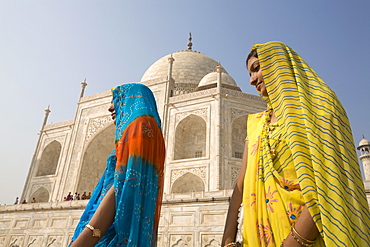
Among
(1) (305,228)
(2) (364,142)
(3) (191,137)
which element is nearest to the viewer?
(1) (305,228)

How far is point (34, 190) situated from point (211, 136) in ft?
32.5

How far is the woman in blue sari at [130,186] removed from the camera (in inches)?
57.3

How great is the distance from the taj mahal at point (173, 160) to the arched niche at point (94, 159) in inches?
1.8

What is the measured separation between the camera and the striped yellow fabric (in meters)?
1.01

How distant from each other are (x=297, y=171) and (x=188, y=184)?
11087mm

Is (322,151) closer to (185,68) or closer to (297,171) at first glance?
(297,171)

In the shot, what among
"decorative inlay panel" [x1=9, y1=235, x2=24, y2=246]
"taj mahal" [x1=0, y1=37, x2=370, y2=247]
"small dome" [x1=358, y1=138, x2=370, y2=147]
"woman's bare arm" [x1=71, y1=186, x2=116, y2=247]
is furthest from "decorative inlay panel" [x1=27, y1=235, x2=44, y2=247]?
"small dome" [x1=358, y1=138, x2=370, y2=147]

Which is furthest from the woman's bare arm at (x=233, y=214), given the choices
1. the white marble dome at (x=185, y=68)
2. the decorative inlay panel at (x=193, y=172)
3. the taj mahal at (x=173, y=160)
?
the white marble dome at (x=185, y=68)

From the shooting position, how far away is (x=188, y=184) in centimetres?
1199

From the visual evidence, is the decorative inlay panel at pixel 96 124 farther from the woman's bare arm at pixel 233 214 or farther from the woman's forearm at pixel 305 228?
the woman's forearm at pixel 305 228

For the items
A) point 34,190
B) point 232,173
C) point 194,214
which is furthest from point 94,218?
point 34,190

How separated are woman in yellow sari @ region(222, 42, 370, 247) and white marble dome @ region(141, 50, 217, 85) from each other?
56.3 ft

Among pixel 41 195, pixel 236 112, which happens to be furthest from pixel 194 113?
pixel 41 195

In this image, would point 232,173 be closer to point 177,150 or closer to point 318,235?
point 177,150
